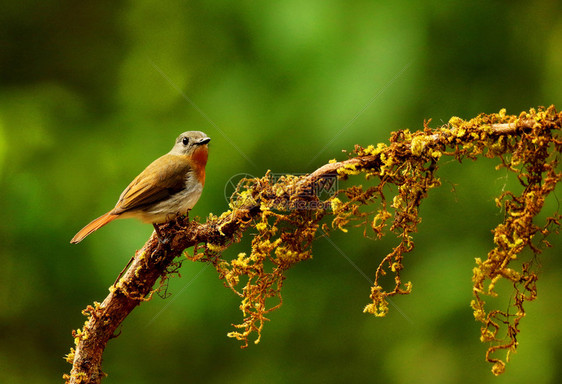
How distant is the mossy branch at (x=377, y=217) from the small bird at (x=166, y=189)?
185 mm

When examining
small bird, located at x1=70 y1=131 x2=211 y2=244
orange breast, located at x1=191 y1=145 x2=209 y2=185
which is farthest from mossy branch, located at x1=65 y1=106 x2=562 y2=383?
orange breast, located at x1=191 y1=145 x2=209 y2=185

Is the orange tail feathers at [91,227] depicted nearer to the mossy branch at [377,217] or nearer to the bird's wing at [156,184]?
the bird's wing at [156,184]

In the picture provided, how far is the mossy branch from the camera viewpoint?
4.56ft

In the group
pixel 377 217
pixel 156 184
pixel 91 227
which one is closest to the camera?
pixel 377 217

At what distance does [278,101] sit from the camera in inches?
107

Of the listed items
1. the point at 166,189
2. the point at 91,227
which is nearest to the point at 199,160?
the point at 166,189

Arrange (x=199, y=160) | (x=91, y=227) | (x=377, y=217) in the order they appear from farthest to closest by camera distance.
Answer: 1. (x=199, y=160)
2. (x=91, y=227)
3. (x=377, y=217)

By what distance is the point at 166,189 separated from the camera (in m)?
1.89

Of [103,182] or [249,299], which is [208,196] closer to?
[103,182]

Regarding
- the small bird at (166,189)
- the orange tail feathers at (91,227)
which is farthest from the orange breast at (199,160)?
the orange tail feathers at (91,227)

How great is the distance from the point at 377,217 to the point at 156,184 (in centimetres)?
79

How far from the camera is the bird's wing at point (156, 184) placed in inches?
71.6

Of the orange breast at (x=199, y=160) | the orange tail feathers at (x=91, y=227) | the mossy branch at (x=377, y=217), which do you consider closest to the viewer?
the mossy branch at (x=377, y=217)

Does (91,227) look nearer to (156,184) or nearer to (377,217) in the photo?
(156,184)
